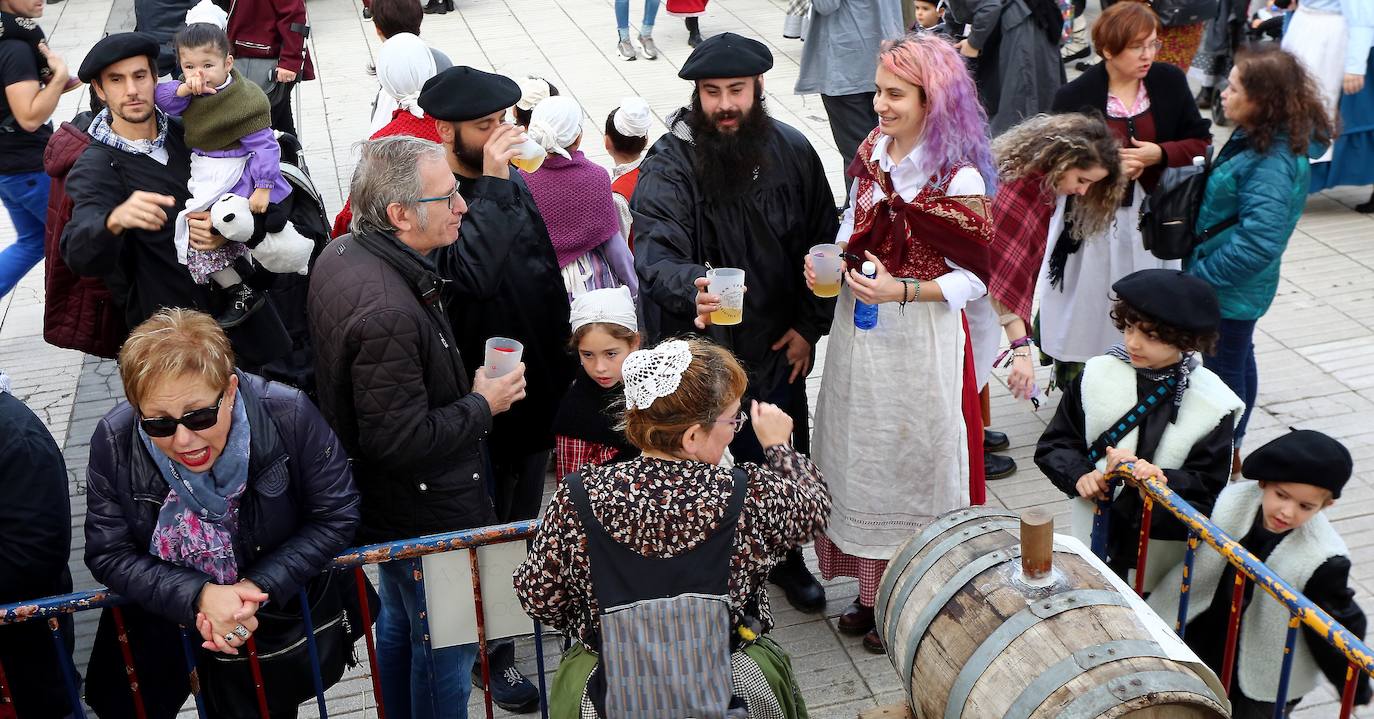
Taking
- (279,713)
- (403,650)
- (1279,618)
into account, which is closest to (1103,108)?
(1279,618)

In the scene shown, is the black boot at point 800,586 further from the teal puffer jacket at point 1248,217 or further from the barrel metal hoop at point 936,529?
the teal puffer jacket at point 1248,217

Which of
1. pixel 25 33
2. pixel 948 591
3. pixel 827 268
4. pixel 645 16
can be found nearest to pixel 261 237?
pixel 827 268

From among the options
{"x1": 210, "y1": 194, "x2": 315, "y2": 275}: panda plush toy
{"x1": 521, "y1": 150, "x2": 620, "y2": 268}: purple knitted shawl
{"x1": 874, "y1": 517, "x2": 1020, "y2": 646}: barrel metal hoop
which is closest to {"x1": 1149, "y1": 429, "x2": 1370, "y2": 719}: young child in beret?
{"x1": 874, "y1": 517, "x2": 1020, "y2": 646}: barrel metal hoop

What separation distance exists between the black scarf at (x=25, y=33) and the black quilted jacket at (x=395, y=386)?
366cm

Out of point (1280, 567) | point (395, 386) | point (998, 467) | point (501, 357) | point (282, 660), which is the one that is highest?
point (395, 386)

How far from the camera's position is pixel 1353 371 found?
6.59 metres

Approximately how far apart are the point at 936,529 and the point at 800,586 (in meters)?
1.52

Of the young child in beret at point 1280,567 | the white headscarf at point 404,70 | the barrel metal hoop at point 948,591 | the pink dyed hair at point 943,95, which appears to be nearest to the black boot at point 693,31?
the white headscarf at point 404,70

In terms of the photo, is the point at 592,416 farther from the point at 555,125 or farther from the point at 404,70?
the point at 404,70

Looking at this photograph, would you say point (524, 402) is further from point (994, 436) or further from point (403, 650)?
point (994, 436)

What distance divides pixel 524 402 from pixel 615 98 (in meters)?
7.30

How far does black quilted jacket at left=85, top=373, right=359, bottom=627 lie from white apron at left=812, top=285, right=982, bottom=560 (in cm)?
181

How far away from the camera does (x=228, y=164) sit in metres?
4.65

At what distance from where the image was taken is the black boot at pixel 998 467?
19.0 feet
